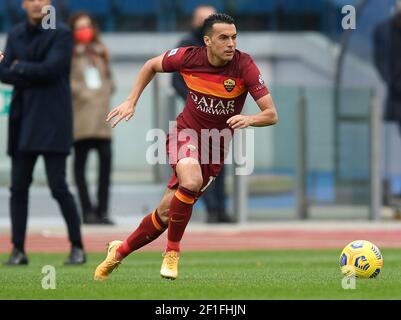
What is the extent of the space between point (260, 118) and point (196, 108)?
0.56 m

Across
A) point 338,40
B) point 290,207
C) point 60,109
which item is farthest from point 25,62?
point 338,40

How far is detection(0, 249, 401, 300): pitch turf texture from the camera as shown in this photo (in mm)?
8203

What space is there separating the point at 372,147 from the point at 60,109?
755 cm

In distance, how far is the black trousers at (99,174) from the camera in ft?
54.9

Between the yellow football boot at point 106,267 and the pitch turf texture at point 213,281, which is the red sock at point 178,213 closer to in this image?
the pitch turf texture at point 213,281

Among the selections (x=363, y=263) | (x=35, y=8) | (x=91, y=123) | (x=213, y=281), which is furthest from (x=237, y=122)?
(x=91, y=123)

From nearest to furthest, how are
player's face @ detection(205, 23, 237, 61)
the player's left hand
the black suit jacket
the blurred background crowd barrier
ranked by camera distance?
the player's left hand, player's face @ detection(205, 23, 237, 61), the black suit jacket, the blurred background crowd barrier

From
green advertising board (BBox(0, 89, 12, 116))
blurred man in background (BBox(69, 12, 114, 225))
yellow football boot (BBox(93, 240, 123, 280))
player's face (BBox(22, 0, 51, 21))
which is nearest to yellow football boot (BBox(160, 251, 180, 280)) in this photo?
yellow football boot (BBox(93, 240, 123, 280))

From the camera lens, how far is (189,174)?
9289 mm

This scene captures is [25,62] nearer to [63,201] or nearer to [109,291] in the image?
[63,201]

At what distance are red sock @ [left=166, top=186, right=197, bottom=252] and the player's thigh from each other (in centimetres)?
4

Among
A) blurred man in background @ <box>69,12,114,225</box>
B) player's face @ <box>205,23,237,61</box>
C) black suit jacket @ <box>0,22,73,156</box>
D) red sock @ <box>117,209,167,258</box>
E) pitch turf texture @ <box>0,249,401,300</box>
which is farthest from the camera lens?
blurred man in background @ <box>69,12,114,225</box>

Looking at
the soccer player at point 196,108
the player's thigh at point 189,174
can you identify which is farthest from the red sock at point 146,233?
the player's thigh at point 189,174

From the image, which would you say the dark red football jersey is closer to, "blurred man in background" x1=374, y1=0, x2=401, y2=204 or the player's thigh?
the player's thigh
